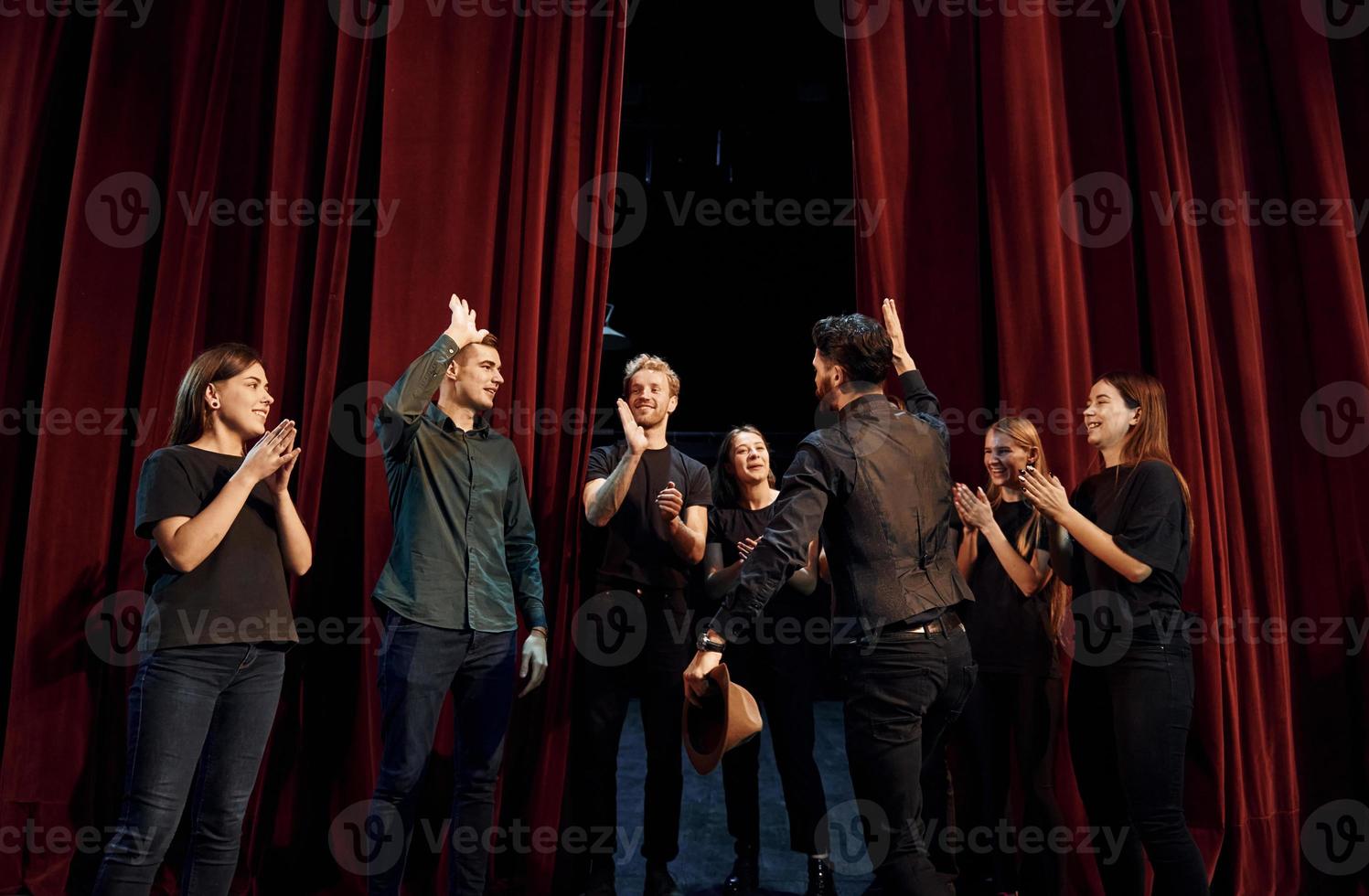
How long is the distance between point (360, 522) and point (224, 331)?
30.8 inches

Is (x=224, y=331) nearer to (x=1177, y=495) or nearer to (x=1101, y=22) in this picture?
(x=1177, y=495)

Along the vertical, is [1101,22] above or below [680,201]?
below

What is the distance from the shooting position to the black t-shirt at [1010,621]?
236 centimetres

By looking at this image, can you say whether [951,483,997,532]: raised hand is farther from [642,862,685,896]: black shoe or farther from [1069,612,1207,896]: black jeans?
[642,862,685,896]: black shoe

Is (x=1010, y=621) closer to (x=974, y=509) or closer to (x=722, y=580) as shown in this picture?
(x=974, y=509)

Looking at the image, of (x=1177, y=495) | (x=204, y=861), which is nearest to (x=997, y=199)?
(x=1177, y=495)

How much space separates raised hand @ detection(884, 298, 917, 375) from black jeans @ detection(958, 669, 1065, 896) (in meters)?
0.86

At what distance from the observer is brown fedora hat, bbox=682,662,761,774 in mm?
1862

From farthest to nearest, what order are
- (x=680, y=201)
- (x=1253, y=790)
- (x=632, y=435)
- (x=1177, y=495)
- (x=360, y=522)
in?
(x=680, y=201)
(x=360, y=522)
(x=1253, y=790)
(x=632, y=435)
(x=1177, y=495)

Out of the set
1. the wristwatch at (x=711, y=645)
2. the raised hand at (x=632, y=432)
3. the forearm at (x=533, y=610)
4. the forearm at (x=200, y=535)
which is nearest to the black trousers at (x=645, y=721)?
the forearm at (x=533, y=610)

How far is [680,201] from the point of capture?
534 cm

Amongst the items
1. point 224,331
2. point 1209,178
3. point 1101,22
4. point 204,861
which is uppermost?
point 1101,22

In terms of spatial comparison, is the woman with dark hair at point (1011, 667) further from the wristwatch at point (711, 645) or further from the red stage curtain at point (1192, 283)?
the wristwatch at point (711, 645)

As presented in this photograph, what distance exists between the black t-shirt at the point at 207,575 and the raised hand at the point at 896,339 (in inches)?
63.4
